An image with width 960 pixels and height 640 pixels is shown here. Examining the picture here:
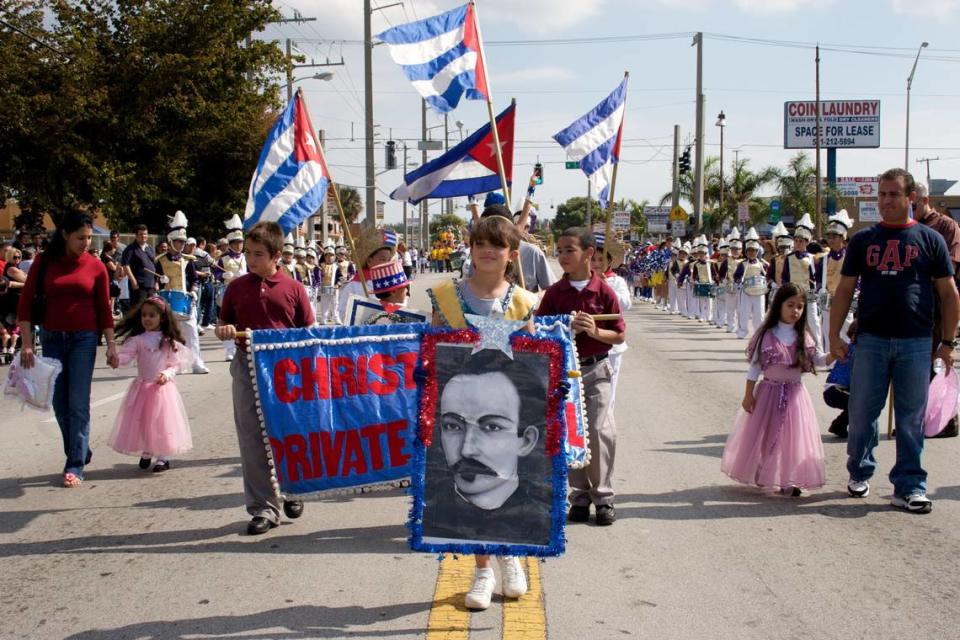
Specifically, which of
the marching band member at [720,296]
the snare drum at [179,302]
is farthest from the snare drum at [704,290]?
the snare drum at [179,302]

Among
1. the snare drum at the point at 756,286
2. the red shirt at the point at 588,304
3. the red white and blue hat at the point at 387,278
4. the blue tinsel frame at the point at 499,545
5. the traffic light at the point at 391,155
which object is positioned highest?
the traffic light at the point at 391,155

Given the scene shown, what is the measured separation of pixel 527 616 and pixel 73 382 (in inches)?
168

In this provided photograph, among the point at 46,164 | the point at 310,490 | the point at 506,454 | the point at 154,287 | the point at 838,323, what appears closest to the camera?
the point at 506,454

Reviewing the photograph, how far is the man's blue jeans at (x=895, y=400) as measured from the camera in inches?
257

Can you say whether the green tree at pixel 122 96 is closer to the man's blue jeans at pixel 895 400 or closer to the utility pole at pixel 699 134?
the utility pole at pixel 699 134

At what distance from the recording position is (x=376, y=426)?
5.89 m

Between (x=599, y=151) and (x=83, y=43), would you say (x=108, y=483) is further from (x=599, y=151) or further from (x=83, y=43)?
(x=83, y=43)

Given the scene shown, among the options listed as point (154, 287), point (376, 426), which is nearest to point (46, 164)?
point (154, 287)

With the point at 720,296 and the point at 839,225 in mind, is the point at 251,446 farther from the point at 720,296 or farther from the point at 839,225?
the point at 720,296

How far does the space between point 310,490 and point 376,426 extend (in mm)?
528

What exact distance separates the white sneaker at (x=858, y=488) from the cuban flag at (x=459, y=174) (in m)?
3.30

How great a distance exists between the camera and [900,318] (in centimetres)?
649

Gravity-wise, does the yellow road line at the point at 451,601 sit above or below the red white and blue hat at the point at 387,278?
below

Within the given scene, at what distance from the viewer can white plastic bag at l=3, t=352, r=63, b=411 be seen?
23.3 feet
